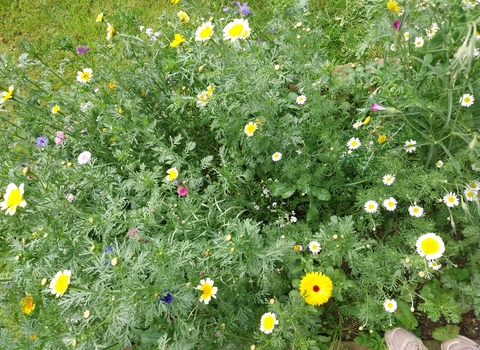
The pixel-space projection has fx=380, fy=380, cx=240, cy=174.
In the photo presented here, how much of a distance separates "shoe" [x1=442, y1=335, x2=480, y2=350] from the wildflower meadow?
0.04m

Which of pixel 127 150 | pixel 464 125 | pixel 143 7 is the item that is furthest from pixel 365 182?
pixel 143 7

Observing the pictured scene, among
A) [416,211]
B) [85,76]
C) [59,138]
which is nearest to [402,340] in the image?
Result: [416,211]

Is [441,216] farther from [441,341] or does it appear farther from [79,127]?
[79,127]

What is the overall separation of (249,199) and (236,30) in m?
1.00

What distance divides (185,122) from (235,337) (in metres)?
1.28

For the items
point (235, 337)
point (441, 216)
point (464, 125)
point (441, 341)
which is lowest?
point (441, 341)

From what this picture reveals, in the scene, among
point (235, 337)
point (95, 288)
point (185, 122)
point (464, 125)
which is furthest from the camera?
point (185, 122)

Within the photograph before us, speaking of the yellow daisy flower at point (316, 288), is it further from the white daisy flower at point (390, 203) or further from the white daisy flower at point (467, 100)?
the white daisy flower at point (467, 100)

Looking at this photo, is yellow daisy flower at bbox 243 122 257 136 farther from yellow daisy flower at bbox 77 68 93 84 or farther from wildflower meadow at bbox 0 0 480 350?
yellow daisy flower at bbox 77 68 93 84

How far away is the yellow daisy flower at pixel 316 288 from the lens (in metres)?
1.71

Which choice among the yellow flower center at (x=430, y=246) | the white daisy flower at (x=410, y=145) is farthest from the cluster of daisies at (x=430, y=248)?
the white daisy flower at (x=410, y=145)

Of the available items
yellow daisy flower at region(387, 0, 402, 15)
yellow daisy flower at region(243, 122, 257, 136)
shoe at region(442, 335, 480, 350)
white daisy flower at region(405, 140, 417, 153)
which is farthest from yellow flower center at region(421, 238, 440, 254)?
yellow daisy flower at region(387, 0, 402, 15)

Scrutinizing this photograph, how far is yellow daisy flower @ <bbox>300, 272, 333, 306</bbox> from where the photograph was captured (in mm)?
1707

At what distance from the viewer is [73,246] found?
185 centimetres
